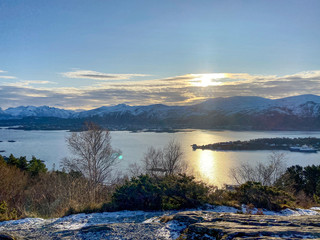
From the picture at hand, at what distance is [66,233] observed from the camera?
4.40 meters

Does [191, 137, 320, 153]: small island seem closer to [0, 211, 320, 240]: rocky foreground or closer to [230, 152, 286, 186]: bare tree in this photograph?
[230, 152, 286, 186]: bare tree

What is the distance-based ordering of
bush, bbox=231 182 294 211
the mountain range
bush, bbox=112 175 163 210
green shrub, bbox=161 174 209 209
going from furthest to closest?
1. the mountain range
2. bush, bbox=231 182 294 211
3. green shrub, bbox=161 174 209 209
4. bush, bbox=112 175 163 210

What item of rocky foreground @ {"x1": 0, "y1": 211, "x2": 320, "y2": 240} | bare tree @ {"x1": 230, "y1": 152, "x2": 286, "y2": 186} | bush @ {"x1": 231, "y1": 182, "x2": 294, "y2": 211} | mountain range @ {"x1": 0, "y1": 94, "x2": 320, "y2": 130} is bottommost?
bare tree @ {"x1": 230, "y1": 152, "x2": 286, "y2": 186}

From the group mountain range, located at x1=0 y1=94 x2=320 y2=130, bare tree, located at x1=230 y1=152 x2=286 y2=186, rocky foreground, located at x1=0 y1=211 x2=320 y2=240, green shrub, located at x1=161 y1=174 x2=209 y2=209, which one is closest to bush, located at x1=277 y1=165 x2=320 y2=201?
bare tree, located at x1=230 y1=152 x2=286 y2=186

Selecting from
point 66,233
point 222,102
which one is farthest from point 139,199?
point 222,102

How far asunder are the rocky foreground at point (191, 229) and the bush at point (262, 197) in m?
3.18

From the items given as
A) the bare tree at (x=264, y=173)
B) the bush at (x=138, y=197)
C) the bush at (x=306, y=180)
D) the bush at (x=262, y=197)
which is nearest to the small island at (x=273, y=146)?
the bare tree at (x=264, y=173)

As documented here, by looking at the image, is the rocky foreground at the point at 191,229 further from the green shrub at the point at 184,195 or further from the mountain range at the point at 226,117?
the mountain range at the point at 226,117

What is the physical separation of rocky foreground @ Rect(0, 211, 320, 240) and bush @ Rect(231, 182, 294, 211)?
3.18 meters

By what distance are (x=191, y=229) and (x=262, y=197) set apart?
14.6 feet

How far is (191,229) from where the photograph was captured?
3.99 meters

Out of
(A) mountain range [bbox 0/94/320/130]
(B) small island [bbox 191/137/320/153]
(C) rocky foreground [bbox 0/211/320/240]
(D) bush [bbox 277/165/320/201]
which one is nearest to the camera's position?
(C) rocky foreground [bbox 0/211/320/240]

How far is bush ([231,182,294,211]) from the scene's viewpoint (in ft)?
24.6

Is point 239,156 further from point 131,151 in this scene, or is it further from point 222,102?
point 222,102
